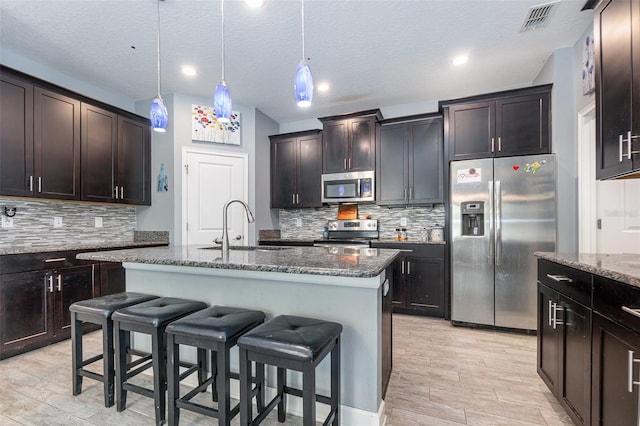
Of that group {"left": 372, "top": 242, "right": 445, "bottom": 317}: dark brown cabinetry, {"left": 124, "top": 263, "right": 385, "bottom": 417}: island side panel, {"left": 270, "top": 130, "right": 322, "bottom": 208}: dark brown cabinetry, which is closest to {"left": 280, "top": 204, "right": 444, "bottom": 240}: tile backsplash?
{"left": 270, "top": 130, "right": 322, "bottom": 208}: dark brown cabinetry

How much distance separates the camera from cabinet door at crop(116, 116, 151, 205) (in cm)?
357

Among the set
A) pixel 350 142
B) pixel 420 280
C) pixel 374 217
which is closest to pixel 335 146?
pixel 350 142

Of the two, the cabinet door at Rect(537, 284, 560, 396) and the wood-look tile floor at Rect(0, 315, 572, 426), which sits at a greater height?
the cabinet door at Rect(537, 284, 560, 396)

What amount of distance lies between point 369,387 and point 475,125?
2970mm

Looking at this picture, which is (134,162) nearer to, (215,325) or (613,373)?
(215,325)

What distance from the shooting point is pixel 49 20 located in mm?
2348

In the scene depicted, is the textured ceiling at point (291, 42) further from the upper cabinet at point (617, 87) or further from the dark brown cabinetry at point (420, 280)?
the dark brown cabinetry at point (420, 280)

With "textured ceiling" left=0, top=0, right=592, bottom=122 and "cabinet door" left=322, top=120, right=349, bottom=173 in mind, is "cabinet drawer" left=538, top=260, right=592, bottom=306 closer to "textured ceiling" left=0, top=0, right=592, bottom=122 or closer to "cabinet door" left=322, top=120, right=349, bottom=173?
"textured ceiling" left=0, top=0, right=592, bottom=122

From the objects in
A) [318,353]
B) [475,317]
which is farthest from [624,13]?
[475,317]

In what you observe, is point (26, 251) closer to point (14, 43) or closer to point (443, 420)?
point (14, 43)

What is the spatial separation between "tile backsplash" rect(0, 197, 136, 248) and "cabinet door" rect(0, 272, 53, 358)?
2.00ft

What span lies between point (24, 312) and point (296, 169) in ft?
11.0

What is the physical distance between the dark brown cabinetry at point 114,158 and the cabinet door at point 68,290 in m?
0.83

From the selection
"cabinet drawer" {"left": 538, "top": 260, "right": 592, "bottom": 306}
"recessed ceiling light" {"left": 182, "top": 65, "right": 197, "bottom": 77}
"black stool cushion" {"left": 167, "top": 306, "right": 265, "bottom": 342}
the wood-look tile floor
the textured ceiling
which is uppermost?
the textured ceiling
